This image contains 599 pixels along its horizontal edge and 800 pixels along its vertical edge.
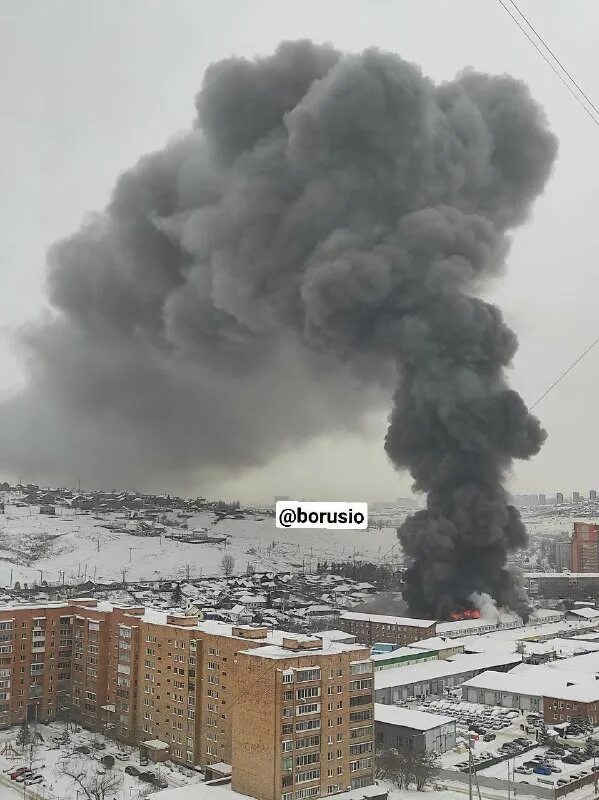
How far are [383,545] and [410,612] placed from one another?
6.04 m

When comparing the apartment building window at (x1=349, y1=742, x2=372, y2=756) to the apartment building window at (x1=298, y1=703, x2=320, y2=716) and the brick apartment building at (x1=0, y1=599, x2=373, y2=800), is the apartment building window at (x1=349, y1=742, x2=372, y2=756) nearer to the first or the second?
the brick apartment building at (x1=0, y1=599, x2=373, y2=800)

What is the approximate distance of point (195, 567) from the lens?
33375 mm

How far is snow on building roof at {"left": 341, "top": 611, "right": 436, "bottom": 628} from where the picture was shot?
21000 mm

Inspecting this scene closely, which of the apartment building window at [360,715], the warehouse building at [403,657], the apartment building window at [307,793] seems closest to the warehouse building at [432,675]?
the warehouse building at [403,657]

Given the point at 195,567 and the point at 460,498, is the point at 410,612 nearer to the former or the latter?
the point at 460,498

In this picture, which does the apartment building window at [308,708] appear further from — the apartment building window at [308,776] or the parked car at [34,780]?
the parked car at [34,780]

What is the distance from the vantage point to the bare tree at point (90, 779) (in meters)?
9.20

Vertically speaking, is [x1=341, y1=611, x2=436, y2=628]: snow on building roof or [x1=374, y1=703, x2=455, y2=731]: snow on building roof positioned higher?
[x1=341, y1=611, x2=436, y2=628]: snow on building roof

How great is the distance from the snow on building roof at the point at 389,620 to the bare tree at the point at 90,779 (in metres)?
12.2

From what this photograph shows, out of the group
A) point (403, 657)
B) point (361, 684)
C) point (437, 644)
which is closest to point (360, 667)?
point (361, 684)

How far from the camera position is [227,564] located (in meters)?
34.0

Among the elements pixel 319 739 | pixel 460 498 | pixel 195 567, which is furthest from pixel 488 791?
pixel 195 567

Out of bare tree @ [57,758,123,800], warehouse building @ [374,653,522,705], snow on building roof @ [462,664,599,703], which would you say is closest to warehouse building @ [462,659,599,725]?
snow on building roof @ [462,664,599,703]

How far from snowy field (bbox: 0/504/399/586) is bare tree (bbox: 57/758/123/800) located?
18.0m
